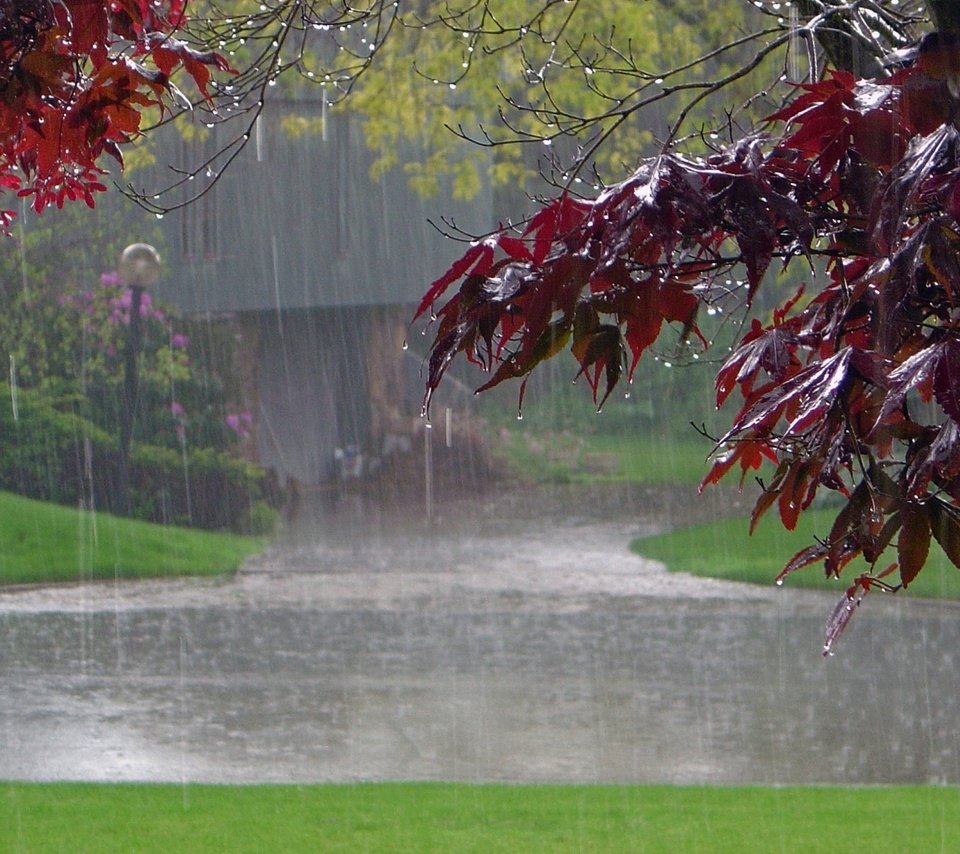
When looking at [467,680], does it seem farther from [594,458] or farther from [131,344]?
[594,458]

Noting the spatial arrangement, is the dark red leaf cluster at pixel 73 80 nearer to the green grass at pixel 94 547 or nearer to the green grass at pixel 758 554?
the green grass at pixel 758 554

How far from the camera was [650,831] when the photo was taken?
512 centimetres

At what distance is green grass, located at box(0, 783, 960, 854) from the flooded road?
0.37 m

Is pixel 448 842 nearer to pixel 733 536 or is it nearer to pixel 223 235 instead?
pixel 733 536

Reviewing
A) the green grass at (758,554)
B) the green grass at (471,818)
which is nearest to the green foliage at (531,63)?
the green grass at (758,554)

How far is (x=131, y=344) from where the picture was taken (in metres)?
14.6

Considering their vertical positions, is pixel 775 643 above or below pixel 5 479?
below

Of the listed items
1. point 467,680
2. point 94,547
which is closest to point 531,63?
point 467,680

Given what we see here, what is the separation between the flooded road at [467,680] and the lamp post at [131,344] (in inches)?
99.1

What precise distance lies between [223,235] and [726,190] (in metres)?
18.5

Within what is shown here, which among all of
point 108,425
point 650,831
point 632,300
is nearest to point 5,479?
point 108,425

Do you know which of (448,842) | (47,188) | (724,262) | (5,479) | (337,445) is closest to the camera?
(724,262)

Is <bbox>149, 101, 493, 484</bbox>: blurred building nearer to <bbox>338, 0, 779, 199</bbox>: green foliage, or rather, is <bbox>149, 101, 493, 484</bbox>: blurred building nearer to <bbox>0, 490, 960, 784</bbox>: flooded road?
<bbox>338, 0, 779, 199</bbox>: green foliage

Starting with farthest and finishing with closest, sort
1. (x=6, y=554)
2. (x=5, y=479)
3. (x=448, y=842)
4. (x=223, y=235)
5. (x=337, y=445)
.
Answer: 1. (x=337, y=445)
2. (x=223, y=235)
3. (x=5, y=479)
4. (x=6, y=554)
5. (x=448, y=842)
